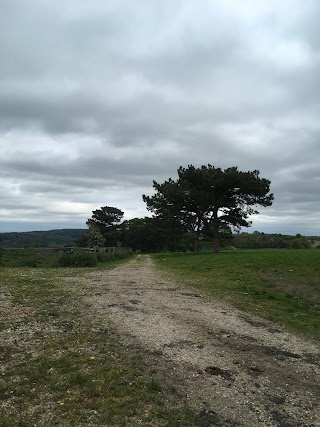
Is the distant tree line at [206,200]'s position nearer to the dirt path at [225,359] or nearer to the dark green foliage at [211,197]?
the dark green foliage at [211,197]

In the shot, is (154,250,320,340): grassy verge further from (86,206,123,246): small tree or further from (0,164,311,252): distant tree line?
(86,206,123,246): small tree

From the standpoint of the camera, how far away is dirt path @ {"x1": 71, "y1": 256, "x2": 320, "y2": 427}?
4.89 m

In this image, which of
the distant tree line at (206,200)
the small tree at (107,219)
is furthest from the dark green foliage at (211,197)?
the small tree at (107,219)

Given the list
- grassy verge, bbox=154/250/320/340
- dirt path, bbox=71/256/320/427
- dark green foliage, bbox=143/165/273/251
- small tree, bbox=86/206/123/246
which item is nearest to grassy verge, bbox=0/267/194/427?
dirt path, bbox=71/256/320/427

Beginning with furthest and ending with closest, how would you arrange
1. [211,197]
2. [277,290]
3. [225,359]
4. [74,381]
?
[211,197] → [277,290] → [225,359] → [74,381]

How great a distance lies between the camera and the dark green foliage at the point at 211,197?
43.4 metres

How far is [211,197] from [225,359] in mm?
38484

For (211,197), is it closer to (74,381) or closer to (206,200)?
(206,200)

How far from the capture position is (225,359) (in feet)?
22.1

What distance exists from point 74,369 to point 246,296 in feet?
30.9

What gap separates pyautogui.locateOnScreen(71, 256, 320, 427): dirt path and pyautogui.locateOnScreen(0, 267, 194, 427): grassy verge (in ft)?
1.39

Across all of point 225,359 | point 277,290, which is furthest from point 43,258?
point 225,359

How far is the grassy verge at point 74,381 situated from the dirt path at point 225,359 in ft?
1.39

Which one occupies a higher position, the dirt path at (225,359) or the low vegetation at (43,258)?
the low vegetation at (43,258)
